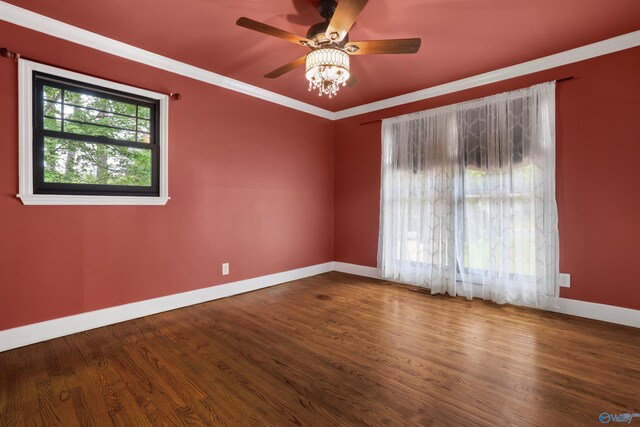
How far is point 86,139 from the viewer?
2.72 m

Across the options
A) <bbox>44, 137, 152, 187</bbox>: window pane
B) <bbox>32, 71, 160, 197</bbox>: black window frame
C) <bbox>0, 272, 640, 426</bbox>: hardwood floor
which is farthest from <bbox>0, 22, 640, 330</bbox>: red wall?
<bbox>0, 272, 640, 426</bbox>: hardwood floor

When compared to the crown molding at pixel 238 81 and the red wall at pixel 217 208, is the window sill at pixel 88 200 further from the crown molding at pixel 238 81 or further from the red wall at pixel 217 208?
the crown molding at pixel 238 81

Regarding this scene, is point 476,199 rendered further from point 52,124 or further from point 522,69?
point 52,124

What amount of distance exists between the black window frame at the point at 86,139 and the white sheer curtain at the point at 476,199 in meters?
2.93

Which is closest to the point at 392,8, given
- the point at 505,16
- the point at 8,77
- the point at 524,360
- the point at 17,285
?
the point at 505,16

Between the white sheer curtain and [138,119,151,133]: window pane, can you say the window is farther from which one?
the white sheer curtain

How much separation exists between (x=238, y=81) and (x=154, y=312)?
279cm

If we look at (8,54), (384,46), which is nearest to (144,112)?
(8,54)

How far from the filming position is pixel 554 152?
315 cm

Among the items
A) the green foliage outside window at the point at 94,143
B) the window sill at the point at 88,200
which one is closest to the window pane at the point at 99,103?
the green foliage outside window at the point at 94,143

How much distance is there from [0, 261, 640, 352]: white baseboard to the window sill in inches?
38.6

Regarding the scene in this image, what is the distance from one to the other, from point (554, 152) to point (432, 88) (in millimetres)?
1605

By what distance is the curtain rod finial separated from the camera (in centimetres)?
231

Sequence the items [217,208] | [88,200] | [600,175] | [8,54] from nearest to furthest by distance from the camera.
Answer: [8,54] → [88,200] → [600,175] → [217,208]
